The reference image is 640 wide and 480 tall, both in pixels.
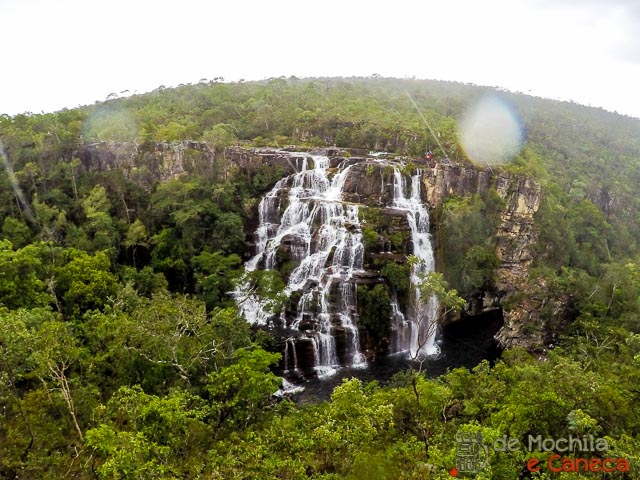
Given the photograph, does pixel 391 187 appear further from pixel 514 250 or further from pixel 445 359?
pixel 445 359

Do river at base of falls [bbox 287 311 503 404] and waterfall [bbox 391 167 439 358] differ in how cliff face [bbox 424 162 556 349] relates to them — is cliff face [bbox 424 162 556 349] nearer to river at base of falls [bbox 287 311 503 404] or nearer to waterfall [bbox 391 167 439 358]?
river at base of falls [bbox 287 311 503 404]

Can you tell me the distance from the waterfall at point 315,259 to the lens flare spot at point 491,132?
9714 mm

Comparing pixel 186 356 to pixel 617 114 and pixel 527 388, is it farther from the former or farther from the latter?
pixel 617 114

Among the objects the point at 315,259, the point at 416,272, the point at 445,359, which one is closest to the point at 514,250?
the point at 416,272

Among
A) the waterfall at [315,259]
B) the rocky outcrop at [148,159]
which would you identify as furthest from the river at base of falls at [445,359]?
the rocky outcrop at [148,159]

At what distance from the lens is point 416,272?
2436cm

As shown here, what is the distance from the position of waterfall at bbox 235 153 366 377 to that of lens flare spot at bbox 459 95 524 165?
9714 millimetres

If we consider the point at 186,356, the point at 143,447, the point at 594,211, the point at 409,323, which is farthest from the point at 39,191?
the point at 594,211

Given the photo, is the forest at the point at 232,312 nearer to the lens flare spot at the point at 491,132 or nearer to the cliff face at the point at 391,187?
the cliff face at the point at 391,187

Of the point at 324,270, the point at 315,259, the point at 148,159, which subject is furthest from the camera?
the point at 148,159

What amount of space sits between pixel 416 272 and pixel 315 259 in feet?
17.5

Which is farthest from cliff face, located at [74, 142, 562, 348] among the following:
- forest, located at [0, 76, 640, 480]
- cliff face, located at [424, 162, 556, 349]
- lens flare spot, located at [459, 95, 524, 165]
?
lens flare spot, located at [459, 95, 524, 165]

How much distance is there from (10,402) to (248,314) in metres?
12.1

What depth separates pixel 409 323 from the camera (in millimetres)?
23453
